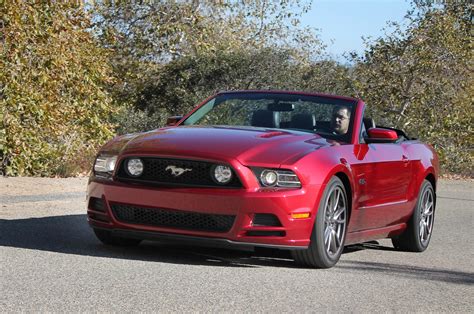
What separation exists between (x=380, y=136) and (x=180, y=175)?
2.29 meters

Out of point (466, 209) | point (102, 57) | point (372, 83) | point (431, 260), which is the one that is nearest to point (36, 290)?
point (431, 260)

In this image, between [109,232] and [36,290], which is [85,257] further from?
[36,290]

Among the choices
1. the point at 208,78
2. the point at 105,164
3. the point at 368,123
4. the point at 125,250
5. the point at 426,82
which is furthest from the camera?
the point at 426,82

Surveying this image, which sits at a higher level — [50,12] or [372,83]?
[50,12]

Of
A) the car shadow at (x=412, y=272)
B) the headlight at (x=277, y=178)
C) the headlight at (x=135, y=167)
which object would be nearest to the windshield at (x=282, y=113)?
the car shadow at (x=412, y=272)

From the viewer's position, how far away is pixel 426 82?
29.1 meters

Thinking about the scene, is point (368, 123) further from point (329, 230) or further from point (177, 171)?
point (177, 171)

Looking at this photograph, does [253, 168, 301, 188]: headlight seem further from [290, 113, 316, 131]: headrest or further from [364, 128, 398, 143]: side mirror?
[364, 128, 398, 143]: side mirror

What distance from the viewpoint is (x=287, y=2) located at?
4056 cm

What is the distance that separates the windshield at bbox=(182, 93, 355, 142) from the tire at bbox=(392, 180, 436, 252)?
1365 mm

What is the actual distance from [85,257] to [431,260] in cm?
347

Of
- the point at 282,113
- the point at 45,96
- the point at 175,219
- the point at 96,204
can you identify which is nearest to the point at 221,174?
the point at 175,219

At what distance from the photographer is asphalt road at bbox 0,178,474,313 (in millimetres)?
6770

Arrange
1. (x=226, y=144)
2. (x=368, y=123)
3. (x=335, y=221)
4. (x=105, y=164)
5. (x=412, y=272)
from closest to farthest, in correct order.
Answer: (x=226, y=144) → (x=105, y=164) → (x=335, y=221) → (x=412, y=272) → (x=368, y=123)
